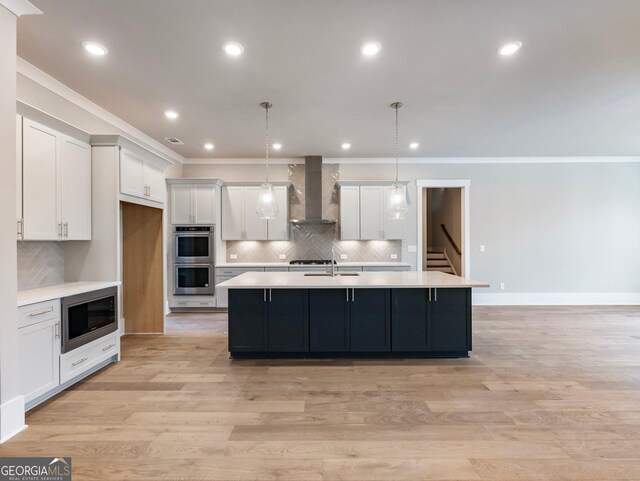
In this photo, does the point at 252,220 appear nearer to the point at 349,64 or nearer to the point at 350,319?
the point at 350,319

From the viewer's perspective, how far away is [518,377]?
2887 mm

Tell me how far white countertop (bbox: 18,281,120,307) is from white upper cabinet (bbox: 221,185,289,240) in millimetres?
2595

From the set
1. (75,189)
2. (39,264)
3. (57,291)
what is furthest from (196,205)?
(57,291)

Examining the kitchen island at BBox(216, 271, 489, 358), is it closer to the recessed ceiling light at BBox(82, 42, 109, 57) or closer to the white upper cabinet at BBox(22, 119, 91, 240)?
the white upper cabinet at BBox(22, 119, 91, 240)

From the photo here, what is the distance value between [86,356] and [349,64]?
3.67m

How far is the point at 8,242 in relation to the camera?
2027 mm

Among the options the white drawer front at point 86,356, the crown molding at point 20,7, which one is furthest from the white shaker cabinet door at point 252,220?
the crown molding at point 20,7

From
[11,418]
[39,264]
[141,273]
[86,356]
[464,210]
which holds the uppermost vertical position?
[464,210]

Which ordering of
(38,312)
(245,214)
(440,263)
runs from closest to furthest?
(38,312) → (245,214) → (440,263)

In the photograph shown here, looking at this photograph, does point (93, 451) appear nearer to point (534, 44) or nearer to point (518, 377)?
point (518, 377)

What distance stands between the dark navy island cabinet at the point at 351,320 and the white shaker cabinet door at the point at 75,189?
64.6 inches

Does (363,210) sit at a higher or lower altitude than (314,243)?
higher

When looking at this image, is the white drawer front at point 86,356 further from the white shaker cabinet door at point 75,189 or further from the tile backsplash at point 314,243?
the tile backsplash at point 314,243

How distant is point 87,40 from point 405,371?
4.06 m
